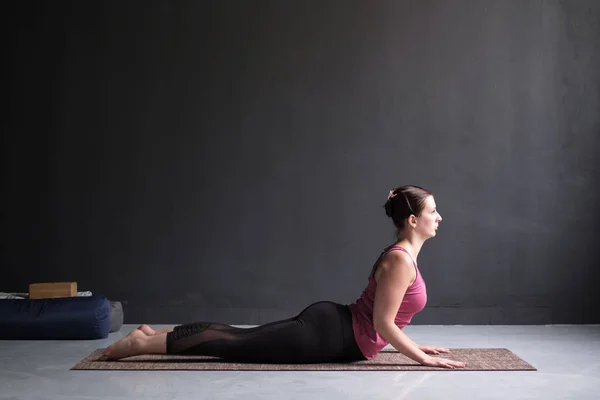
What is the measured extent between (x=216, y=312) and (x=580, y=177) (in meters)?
2.59

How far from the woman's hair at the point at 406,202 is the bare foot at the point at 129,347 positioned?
1.26 meters

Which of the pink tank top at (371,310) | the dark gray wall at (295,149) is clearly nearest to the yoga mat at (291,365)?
the pink tank top at (371,310)

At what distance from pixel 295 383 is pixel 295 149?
96.3 inches

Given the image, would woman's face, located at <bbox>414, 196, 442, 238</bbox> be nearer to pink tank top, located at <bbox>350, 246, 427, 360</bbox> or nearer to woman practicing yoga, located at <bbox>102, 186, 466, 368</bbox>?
woman practicing yoga, located at <bbox>102, 186, 466, 368</bbox>

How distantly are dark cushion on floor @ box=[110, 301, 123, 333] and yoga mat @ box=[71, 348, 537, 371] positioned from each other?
39.0 inches

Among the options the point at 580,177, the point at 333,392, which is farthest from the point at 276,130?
the point at 333,392

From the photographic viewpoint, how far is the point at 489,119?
5.52 meters

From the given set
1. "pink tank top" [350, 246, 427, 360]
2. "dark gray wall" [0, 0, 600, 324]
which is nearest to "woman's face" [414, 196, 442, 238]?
"pink tank top" [350, 246, 427, 360]

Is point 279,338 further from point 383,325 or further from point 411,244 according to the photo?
point 411,244

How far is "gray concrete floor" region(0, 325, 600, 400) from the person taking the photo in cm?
309

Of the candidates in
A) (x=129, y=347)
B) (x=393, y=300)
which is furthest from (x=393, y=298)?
(x=129, y=347)

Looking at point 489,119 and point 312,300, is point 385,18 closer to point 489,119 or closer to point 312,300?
point 489,119

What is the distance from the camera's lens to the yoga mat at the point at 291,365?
3598 millimetres

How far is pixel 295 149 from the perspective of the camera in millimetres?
5504
